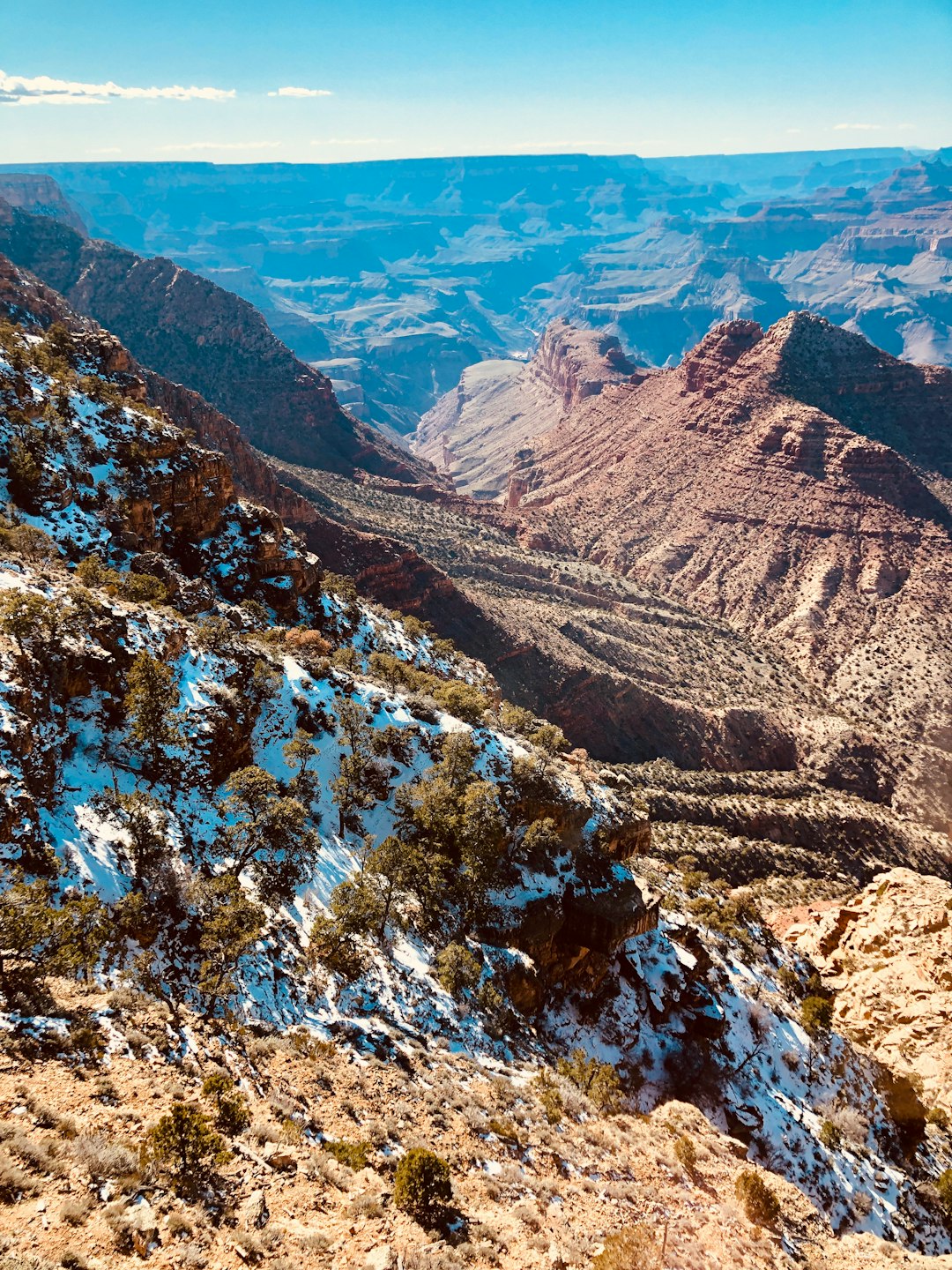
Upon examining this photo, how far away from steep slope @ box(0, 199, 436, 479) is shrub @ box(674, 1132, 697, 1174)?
13620cm

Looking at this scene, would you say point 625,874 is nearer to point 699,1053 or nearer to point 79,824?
point 699,1053

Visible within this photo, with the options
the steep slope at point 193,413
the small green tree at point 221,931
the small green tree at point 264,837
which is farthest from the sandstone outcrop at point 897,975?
the steep slope at point 193,413

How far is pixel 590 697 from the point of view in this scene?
79062 millimetres

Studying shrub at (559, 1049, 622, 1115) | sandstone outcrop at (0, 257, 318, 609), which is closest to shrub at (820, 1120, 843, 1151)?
shrub at (559, 1049, 622, 1115)

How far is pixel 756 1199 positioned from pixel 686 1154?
2516 mm

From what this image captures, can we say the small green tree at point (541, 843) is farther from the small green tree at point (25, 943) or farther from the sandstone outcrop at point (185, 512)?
the sandstone outcrop at point (185, 512)

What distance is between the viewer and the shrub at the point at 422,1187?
16797 mm

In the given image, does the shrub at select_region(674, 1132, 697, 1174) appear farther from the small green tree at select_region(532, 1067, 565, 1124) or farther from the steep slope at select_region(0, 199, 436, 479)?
the steep slope at select_region(0, 199, 436, 479)

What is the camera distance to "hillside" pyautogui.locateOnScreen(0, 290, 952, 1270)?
51.8 ft

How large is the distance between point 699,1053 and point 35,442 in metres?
52.1

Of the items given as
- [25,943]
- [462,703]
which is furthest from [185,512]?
[25,943]

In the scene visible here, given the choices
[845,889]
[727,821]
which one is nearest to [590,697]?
[727,821]

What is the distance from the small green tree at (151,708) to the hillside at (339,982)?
0.59ft

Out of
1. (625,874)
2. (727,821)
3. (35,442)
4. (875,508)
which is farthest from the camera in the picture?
(875,508)
